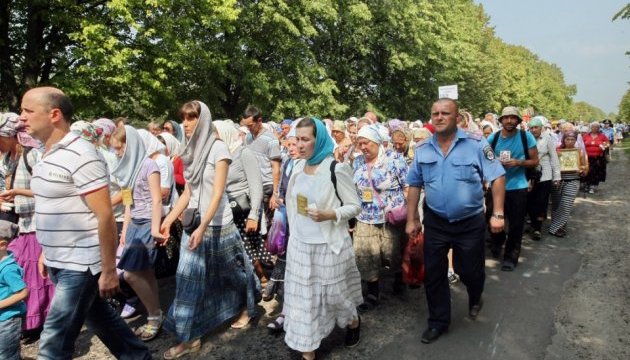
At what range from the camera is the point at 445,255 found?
3.86 meters

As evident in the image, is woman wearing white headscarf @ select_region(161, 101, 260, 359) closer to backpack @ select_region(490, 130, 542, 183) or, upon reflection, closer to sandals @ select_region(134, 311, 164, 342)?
sandals @ select_region(134, 311, 164, 342)

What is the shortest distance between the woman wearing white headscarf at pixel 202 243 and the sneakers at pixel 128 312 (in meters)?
1.12

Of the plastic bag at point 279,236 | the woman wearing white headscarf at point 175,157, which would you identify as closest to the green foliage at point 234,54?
the woman wearing white headscarf at point 175,157

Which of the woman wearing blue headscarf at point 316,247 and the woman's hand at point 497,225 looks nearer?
the woman wearing blue headscarf at point 316,247

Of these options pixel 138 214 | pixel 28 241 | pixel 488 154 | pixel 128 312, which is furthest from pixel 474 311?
pixel 28 241

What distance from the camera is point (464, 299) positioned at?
4.61 m

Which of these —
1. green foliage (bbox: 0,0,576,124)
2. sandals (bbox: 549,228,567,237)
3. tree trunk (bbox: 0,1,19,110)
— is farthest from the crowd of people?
tree trunk (bbox: 0,1,19,110)

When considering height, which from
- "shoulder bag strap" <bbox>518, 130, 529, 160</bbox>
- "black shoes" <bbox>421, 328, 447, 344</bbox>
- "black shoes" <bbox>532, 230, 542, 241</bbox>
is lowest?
"black shoes" <bbox>421, 328, 447, 344</bbox>

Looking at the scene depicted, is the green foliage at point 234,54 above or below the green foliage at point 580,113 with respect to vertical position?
below

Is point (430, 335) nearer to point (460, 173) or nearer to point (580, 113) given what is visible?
point (460, 173)

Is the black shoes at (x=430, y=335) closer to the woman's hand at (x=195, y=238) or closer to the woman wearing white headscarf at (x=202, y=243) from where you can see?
the woman wearing white headscarf at (x=202, y=243)

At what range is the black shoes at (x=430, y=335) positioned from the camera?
12.3 ft

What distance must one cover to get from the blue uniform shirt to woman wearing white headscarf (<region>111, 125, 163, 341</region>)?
243cm

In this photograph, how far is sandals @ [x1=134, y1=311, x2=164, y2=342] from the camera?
395cm
